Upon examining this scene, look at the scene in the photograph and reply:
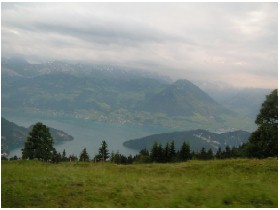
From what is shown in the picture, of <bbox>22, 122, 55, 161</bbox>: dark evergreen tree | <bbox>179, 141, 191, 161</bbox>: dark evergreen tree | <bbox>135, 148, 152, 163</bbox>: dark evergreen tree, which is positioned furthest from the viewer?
<bbox>135, 148, 152, 163</bbox>: dark evergreen tree

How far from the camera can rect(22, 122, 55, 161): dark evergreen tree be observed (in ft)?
193

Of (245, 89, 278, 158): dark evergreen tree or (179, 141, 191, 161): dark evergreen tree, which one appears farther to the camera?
(179, 141, 191, 161): dark evergreen tree

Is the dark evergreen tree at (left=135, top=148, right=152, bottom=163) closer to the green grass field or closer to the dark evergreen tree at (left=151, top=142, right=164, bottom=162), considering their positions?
the dark evergreen tree at (left=151, top=142, right=164, bottom=162)

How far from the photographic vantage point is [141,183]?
1603 cm

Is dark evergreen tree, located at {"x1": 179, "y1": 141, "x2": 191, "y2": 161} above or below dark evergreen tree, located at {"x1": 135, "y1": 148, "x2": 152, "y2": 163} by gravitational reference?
above

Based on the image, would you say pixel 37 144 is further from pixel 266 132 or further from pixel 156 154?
pixel 266 132

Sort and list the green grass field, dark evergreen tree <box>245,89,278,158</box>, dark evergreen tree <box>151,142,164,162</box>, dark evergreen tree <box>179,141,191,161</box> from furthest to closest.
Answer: dark evergreen tree <box>179,141,191,161</box> < dark evergreen tree <box>151,142,164,162</box> < dark evergreen tree <box>245,89,278,158</box> < the green grass field

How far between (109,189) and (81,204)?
227cm

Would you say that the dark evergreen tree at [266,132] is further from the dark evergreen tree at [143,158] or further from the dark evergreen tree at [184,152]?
the dark evergreen tree at [143,158]

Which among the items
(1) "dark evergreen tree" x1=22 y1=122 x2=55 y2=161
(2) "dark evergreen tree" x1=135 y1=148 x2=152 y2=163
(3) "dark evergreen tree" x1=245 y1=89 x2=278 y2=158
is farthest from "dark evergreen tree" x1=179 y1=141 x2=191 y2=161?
(3) "dark evergreen tree" x1=245 y1=89 x2=278 y2=158

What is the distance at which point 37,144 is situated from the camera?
5934 centimetres

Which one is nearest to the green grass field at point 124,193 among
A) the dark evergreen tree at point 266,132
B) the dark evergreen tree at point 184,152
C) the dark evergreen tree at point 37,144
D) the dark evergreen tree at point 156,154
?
the dark evergreen tree at point 266,132

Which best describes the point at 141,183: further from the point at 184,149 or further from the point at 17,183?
the point at 184,149

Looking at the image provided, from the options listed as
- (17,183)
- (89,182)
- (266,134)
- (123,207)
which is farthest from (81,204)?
(266,134)
